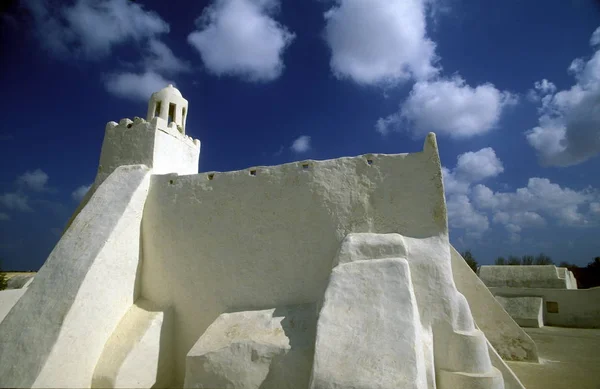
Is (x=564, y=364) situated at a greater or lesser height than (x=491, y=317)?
lesser

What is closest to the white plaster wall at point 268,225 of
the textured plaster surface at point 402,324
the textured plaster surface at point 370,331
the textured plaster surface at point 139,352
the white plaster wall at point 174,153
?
the textured plaster surface at point 139,352

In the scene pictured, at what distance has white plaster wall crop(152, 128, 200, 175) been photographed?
8.76 m

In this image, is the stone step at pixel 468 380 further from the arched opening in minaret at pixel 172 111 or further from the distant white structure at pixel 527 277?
the distant white structure at pixel 527 277

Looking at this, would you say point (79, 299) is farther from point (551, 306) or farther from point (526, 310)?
point (551, 306)

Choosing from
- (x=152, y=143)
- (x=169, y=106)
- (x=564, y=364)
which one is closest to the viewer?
(x=564, y=364)

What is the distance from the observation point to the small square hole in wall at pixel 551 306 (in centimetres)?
1520

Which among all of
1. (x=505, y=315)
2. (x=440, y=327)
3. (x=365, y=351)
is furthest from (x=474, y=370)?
(x=505, y=315)

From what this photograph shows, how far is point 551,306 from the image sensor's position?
15.3m

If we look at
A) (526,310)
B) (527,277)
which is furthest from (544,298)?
(526,310)

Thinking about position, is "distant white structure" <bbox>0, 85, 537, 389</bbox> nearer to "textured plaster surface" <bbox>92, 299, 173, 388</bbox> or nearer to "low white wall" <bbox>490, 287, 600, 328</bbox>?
"textured plaster surface" <bbox>92, 299, 173, 388</bbox>

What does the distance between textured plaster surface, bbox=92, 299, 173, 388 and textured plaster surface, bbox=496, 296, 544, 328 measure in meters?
13.8

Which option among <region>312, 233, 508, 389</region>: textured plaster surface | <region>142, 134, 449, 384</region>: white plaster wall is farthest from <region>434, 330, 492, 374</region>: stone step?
<region>142, 134, 449, 384</region>: white plaster wall

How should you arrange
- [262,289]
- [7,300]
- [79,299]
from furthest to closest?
[7,300] → [262,289] → [79,299]

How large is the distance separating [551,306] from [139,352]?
17088mm
